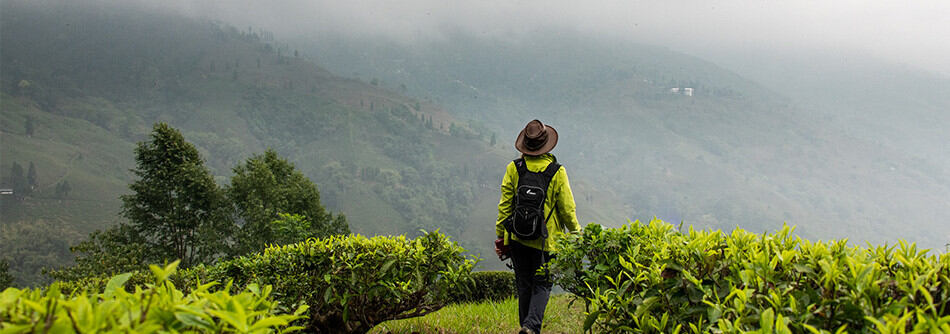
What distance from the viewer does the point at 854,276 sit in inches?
73.7

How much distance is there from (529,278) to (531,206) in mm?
676

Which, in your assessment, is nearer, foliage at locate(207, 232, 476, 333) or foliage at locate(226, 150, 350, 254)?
foliage at locate(207, 232, 476, 333)

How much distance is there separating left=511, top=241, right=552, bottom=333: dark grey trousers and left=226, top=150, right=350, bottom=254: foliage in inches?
814

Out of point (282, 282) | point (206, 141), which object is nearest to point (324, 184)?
point (206, 141)

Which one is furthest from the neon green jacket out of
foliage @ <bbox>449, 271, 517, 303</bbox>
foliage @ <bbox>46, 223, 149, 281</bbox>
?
foliage @ <bbox>46, 223, 149, 281</bbox>

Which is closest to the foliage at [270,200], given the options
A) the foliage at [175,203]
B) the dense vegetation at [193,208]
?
the dense vegetation at [193,208]

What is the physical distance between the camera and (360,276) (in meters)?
3.89

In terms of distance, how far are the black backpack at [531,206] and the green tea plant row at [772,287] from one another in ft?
2.78

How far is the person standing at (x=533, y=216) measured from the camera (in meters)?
4.08

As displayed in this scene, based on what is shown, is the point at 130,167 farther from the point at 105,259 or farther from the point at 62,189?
the point at 105,259

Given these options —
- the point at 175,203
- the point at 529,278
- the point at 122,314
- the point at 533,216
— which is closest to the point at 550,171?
the point at 533,216

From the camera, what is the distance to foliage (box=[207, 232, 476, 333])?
3863 mm

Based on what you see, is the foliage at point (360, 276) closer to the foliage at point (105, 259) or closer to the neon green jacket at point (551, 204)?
the neon green jacket at point (551, 204)

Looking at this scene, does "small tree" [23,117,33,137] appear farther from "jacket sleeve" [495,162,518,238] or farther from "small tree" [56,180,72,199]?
"jacket sleeve" [495,162,518,238]
